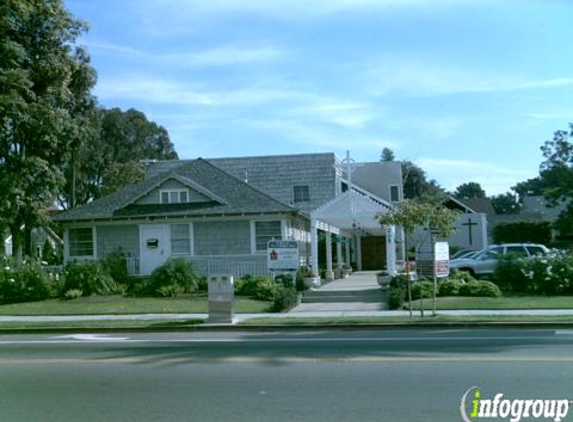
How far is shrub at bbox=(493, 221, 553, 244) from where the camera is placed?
5131 cm

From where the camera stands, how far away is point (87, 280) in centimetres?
2612

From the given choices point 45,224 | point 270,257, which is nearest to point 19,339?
point 270,257

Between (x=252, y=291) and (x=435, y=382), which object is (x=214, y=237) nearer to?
(x=252, y=291)

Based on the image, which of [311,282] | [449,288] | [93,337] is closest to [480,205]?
[311,282]

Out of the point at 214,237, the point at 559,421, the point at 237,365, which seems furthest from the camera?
the point at 214,237

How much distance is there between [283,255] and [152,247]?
8.76m

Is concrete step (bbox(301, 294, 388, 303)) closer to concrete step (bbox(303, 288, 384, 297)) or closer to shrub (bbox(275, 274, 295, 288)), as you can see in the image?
concrete step (bbox(303, 288, 384, 297))

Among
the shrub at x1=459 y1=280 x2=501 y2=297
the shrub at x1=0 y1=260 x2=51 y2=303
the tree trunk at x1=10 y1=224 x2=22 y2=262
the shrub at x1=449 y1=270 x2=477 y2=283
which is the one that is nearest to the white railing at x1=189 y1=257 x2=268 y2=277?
the shrub at x1=0 y1=260 x2=51 y2=303

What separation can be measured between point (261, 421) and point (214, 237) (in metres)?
22.5

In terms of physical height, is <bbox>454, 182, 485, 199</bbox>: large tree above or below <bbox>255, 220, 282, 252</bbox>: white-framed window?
above

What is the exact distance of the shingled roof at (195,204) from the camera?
28.8 metres

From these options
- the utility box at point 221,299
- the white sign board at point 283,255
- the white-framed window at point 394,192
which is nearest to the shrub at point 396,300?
the white sign board at point 283,255

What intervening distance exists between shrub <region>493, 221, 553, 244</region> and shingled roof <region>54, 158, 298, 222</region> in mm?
27748

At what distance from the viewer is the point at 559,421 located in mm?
7008
